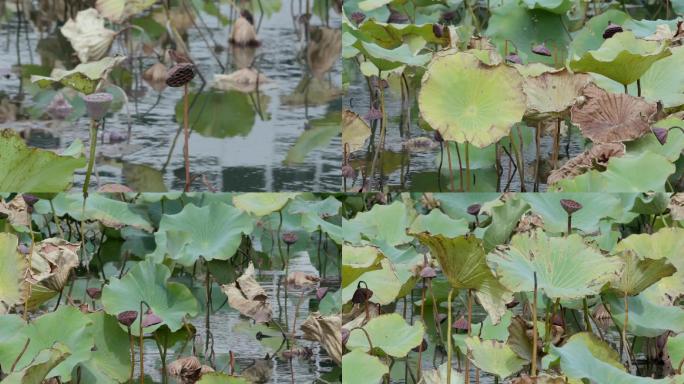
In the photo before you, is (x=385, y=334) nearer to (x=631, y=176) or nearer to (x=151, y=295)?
(x=151, y=295)

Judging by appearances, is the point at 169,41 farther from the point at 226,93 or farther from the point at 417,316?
the point at 417,316

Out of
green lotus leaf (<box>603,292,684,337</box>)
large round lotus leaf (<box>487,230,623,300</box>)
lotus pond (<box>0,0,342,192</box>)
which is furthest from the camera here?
lotus pond (<box>0,0,342,192</box>)

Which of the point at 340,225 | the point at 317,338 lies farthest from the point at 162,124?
the point at 317,338

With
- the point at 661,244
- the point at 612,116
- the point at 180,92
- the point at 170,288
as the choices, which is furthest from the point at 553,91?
the point at 180,92

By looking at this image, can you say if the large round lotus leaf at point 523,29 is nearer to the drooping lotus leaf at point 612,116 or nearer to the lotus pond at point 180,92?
the lotus pond at point 180,92

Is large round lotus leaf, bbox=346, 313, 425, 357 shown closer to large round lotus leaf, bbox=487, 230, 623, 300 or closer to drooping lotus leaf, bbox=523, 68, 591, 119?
large round lotus leaf, bbox=487, 230, 623, 300

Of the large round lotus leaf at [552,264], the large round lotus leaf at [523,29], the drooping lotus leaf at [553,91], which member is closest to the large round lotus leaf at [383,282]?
the large round lotus leaf at [552,264]

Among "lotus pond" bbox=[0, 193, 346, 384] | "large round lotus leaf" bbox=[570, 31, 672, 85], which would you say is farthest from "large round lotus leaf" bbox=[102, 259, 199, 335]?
"large round lotus leaf" bbox=[570, 31, 672, 85]
